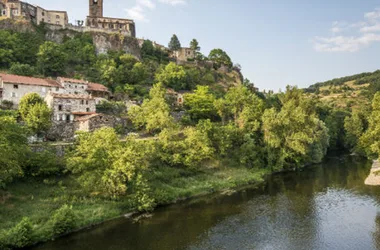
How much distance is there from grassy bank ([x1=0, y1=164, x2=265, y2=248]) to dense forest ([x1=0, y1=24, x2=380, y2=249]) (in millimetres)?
108

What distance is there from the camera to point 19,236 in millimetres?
24938

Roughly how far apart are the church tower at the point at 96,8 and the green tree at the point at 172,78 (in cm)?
3034

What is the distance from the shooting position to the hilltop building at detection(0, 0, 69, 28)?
81.2m

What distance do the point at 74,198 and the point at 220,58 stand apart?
88.6m

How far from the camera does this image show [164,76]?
264ft

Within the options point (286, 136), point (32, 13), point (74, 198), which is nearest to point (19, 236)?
point (74, 198)

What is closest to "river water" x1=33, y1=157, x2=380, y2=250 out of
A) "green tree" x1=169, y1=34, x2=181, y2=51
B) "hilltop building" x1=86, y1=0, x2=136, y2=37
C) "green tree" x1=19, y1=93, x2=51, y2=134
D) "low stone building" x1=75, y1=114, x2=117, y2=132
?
"low stone building" x1=75, y1=114, x2=117, y2=132

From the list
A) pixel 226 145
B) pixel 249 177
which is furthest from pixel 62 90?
pixel 249 177

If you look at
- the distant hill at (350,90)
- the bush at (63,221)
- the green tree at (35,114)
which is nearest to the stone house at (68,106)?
the green tree at (35,114)

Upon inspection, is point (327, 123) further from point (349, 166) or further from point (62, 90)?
point (62, 90)

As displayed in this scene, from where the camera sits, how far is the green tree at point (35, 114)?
145 ft

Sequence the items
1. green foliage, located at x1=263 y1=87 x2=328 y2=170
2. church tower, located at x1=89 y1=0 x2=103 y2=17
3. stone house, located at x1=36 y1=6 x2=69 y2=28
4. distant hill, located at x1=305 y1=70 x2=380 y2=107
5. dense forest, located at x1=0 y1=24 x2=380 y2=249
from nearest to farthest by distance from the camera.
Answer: dense forest, located at x1=0 y1=24 x2=380 y2=249, green foliage, located at x1=263 y1=87 x2=328 y2=170, stone house, located at x1=36 y1=6 x2=69 y2=28, church tower, located at x1=89 y1=0 x2=103 y2=17, distant hill, located at x1=305 y1=70 x2=380 y2=107

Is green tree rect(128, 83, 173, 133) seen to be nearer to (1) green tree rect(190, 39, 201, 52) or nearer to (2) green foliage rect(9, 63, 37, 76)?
(2) green foliage rect(9, 63, 37, 76)

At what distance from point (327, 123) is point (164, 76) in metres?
42.4
